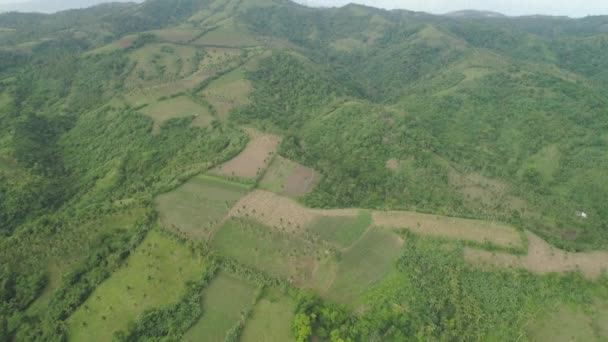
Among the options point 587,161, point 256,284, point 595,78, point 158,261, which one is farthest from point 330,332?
point 595,78

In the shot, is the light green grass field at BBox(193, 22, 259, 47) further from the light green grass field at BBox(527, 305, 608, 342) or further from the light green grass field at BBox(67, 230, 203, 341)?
the light green grass field at BBox(527, 305, 608, 342)

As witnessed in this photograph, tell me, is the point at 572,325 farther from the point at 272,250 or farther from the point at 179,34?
the point at 179,34

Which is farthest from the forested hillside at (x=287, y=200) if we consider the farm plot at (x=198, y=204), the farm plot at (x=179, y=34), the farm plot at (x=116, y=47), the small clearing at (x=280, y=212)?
the farm plot at (x=179, y=34)

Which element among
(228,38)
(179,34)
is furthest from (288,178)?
(179,34)

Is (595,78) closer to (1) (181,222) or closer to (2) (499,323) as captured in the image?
(2) (499,323)

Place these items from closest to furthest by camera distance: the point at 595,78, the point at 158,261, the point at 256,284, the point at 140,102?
the point at 256,284, the point at 158,261, the point at 140,102, the point at 595,78

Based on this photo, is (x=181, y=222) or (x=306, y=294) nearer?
(x=306, y=294)
